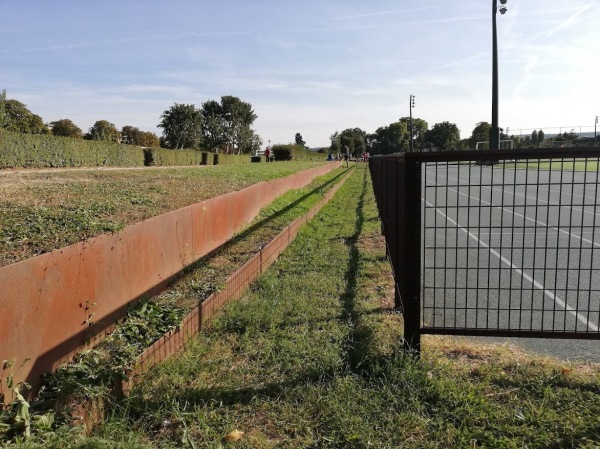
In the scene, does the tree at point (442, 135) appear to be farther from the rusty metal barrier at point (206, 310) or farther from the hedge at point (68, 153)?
the rusty metal barrier at point (206, 310)

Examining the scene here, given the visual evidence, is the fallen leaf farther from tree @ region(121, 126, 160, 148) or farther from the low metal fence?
tree @ region(121, 126, 160, 148)

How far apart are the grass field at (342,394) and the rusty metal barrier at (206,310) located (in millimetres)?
86

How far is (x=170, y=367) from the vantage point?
139 inches

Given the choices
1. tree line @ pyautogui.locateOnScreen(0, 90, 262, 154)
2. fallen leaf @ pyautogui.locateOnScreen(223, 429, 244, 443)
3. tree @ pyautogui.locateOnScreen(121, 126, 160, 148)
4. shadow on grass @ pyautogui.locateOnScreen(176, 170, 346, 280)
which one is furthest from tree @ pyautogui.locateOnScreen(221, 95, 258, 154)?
fallen leaf @ pyautogui.locateOnScreen(223, 429, 244, 443)

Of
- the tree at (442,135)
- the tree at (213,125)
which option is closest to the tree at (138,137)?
the tree at (213,125)

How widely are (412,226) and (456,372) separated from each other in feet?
3.54

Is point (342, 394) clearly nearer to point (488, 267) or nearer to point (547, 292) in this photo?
point (488, 267)

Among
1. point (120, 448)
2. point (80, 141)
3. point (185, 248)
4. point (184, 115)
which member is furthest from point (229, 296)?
point (184, 115)

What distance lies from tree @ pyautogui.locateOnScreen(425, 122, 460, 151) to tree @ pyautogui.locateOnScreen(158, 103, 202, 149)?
50.5 m

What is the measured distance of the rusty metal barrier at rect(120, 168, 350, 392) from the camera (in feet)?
11.2

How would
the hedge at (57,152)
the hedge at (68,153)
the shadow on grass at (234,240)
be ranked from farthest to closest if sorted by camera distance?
the hedge at (68,153)
the hedge at (57,152)
the shadow on grass at (234,240)

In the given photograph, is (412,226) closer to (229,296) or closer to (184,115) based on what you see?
(229,296)

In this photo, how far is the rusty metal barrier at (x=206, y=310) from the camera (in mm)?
3400

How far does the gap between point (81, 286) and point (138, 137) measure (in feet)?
293
